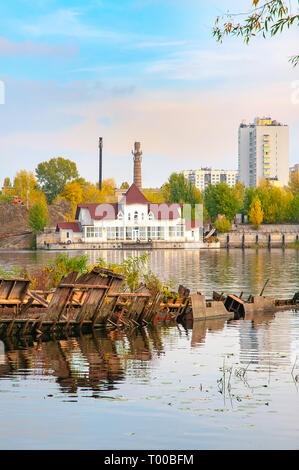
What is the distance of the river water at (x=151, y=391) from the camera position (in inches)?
463

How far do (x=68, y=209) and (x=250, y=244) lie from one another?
147 ft

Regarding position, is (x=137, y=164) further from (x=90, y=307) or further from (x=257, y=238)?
(x=90, y=307)

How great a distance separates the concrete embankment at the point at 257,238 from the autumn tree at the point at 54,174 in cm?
5508

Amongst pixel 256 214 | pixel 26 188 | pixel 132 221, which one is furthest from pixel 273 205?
pixel 26 188

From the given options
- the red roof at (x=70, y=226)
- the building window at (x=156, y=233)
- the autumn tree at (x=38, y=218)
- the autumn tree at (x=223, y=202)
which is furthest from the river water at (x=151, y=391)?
the autumn tree at (x=223, y=202)

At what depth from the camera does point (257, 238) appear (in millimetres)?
135875

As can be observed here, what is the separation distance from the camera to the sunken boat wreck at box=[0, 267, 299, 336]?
2281 centimetres

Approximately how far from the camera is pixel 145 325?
90.3 ft

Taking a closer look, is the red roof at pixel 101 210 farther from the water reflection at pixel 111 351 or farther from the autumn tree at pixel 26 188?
the water reflection at pixel 111 351

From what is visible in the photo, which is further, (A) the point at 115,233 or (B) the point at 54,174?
(B) the point at 54,174

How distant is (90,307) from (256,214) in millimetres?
115452

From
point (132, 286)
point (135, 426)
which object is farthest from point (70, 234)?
point (135, 426)

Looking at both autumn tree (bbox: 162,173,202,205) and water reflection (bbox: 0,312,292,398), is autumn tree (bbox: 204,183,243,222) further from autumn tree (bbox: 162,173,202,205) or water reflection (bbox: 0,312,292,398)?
water reflection (bbox: 0,312,292,398)
